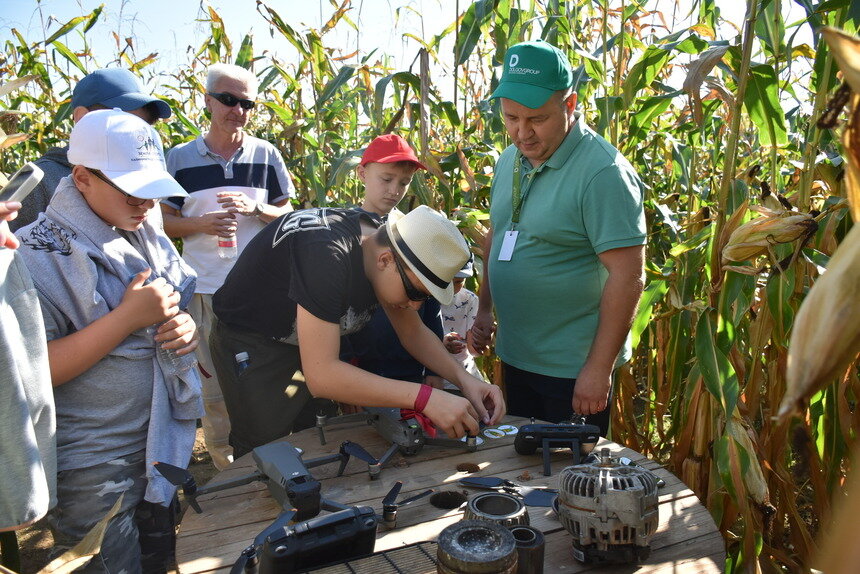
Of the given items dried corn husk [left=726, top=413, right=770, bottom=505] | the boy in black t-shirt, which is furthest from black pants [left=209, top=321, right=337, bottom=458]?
dried corn husk [left=726, top=413, right=770, bottom=505]

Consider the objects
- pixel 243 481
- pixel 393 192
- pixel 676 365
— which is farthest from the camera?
pixel 393 192

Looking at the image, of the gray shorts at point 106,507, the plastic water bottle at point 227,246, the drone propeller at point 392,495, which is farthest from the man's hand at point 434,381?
the plastic water bottle at point 227,246

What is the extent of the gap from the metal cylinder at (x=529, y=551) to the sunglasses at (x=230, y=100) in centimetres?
272

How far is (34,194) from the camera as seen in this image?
2334 millimetres

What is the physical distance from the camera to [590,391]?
7.68ft

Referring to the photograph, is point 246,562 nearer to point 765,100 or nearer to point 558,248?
point 558,248

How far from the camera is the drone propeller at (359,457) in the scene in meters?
1.84

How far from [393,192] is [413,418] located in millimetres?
1489

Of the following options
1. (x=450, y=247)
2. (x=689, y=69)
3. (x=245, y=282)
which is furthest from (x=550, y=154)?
(x=245, y=282)

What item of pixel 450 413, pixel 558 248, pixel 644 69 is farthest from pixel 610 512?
pixel 644 69

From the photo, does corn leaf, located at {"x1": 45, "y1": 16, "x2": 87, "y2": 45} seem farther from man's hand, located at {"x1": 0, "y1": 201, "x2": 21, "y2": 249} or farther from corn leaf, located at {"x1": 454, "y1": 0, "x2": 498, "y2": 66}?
man's hand, located at {"x1": 0, "y1": 201, "x2": 21, "y2": 249}

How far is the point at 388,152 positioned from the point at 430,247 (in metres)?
1.37

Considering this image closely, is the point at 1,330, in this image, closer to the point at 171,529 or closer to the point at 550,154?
the point at 171,529

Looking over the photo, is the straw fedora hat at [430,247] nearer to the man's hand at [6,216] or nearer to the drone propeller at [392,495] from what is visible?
the drone propeller at [392,495]
